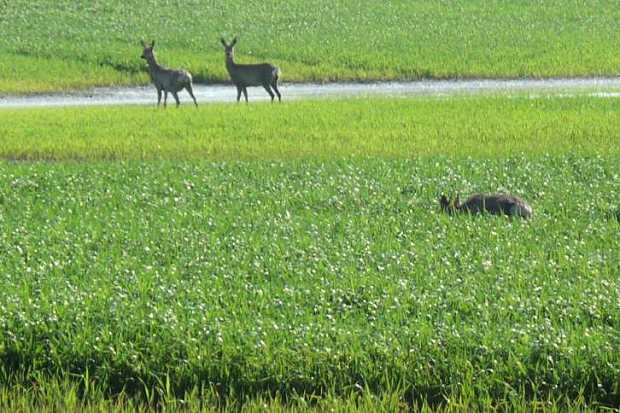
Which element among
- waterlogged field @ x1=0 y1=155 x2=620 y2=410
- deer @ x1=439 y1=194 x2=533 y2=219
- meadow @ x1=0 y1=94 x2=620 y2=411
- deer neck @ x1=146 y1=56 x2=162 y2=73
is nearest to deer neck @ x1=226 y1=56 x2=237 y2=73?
deer neck @ x1=146 y1=56 x2=162 y2=73

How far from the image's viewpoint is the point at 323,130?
23.3m

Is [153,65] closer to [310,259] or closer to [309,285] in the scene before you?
[310,259]

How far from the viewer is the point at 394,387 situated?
31.9 ft

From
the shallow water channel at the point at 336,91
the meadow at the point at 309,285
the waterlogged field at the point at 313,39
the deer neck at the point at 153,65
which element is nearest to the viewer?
the meadow at the point at 309,285

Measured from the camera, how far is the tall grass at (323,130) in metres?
21.2

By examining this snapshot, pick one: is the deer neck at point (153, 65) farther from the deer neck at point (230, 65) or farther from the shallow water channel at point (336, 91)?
the deer neck at point (230, 65)

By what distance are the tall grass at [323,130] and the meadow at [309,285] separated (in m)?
1.23

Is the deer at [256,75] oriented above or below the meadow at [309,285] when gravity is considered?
below

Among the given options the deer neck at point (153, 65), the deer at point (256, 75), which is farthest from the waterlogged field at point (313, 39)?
the deer at point (256, 75)

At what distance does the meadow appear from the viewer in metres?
9.71

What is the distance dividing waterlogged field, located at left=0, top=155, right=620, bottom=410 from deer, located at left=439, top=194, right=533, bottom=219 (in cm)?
30

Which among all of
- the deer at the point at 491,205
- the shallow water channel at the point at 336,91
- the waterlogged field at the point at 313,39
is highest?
the deer at the point at 491,205

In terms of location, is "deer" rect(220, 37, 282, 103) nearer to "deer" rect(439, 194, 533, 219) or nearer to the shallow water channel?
the shallow water channel

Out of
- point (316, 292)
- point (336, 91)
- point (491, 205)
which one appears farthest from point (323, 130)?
point (316, 292)
